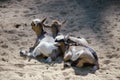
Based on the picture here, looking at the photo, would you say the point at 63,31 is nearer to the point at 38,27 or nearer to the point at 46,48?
the point at 38,27

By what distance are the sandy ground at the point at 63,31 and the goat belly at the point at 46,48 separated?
172 mm

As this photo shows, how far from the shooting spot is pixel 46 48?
520 cm

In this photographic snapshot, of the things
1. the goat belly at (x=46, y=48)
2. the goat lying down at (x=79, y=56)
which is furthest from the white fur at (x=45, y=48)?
the goat lying down at (x=79, y=56)

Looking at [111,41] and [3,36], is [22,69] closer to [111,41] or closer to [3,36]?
[3,36]

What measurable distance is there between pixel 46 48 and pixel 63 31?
1203 mm

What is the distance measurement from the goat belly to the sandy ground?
172mm

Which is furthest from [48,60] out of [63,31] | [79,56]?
[63,31]

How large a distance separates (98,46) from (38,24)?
1.08 meters

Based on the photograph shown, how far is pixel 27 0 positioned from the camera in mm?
8195

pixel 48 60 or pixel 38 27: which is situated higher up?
pixel 38 27

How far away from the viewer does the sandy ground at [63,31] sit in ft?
15.9

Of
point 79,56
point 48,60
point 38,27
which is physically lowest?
point 48,60

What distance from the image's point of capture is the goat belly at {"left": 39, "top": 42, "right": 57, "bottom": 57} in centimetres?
519

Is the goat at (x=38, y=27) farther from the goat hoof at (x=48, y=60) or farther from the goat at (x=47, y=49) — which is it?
the goat hoof at (x=48, y=60)
